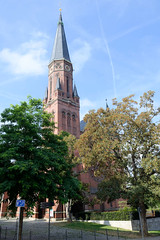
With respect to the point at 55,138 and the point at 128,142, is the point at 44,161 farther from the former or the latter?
the point at 128,142

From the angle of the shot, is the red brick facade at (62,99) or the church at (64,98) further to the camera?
the red brick facade at (62,99)

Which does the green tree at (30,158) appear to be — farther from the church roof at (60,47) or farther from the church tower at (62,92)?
the church roof at (60,47)

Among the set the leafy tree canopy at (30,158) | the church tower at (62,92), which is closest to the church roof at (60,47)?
the church tower at (62,92)

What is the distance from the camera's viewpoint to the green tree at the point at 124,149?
1791 cm

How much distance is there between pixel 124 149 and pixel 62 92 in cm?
3054

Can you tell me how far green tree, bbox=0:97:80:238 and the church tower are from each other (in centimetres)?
2550

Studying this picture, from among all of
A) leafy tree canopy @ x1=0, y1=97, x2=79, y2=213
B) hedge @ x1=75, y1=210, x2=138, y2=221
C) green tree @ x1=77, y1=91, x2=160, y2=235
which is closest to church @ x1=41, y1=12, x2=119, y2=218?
hedge @ x1=75, y1=210, x2=138, y2=221

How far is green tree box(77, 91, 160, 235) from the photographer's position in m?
17.9

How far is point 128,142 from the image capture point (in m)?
18.7

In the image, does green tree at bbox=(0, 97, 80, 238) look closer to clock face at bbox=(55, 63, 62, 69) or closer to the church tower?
the church tower

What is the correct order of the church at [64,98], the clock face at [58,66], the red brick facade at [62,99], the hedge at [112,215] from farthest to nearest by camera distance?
the clock face at [58,66], the red brick facade at [62,99], the church at [64,98], the hedge at [112,215]

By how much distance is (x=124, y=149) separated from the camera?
1869 centimetres

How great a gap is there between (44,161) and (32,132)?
7.98ft

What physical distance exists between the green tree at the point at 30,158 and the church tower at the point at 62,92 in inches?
1004
